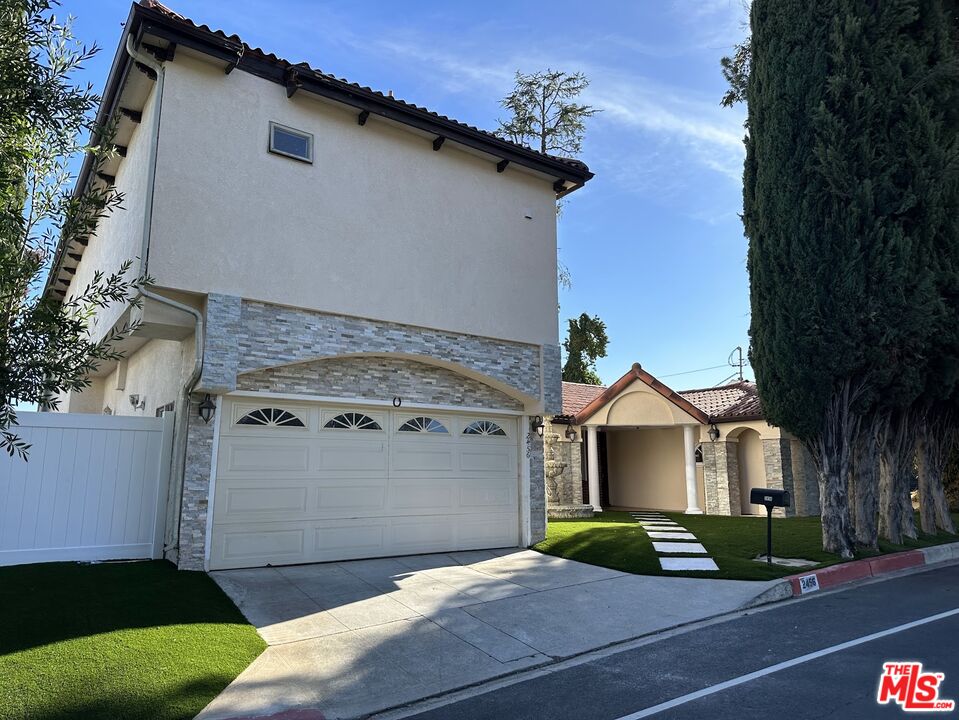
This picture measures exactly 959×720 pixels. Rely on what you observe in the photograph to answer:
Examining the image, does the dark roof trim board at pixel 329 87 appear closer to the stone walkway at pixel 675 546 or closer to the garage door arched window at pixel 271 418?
the garage door arched window at pixel 271 418

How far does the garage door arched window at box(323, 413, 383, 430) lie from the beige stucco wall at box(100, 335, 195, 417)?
90.4 inches

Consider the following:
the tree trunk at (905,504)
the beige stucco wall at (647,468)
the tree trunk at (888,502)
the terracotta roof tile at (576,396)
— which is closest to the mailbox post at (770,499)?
the tree trunk at (888,502)

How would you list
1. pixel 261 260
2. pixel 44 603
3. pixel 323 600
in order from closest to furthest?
1. pixel 44 603
2. pixel 323 600
3. pixel 261 260

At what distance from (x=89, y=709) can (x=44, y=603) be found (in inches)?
100

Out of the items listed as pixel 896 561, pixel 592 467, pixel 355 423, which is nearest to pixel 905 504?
pixel 896 561

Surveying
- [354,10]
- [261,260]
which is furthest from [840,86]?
[261,260]

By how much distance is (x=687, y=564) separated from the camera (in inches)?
397

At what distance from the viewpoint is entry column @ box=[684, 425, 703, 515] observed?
1955 cm

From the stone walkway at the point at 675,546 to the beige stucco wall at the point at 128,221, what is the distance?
9.10 metres

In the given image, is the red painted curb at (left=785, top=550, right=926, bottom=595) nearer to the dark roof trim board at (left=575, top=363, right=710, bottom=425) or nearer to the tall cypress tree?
the tall cypress tree

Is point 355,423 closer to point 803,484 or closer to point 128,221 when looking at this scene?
point 128,221

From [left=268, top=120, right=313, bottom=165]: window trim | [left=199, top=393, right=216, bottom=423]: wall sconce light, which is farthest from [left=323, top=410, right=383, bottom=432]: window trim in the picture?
[left=268, top=120, right=313, bottom=165]: window trim

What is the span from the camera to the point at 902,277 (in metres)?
10.8

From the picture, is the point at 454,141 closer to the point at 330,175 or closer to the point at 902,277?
the point at 330,175
